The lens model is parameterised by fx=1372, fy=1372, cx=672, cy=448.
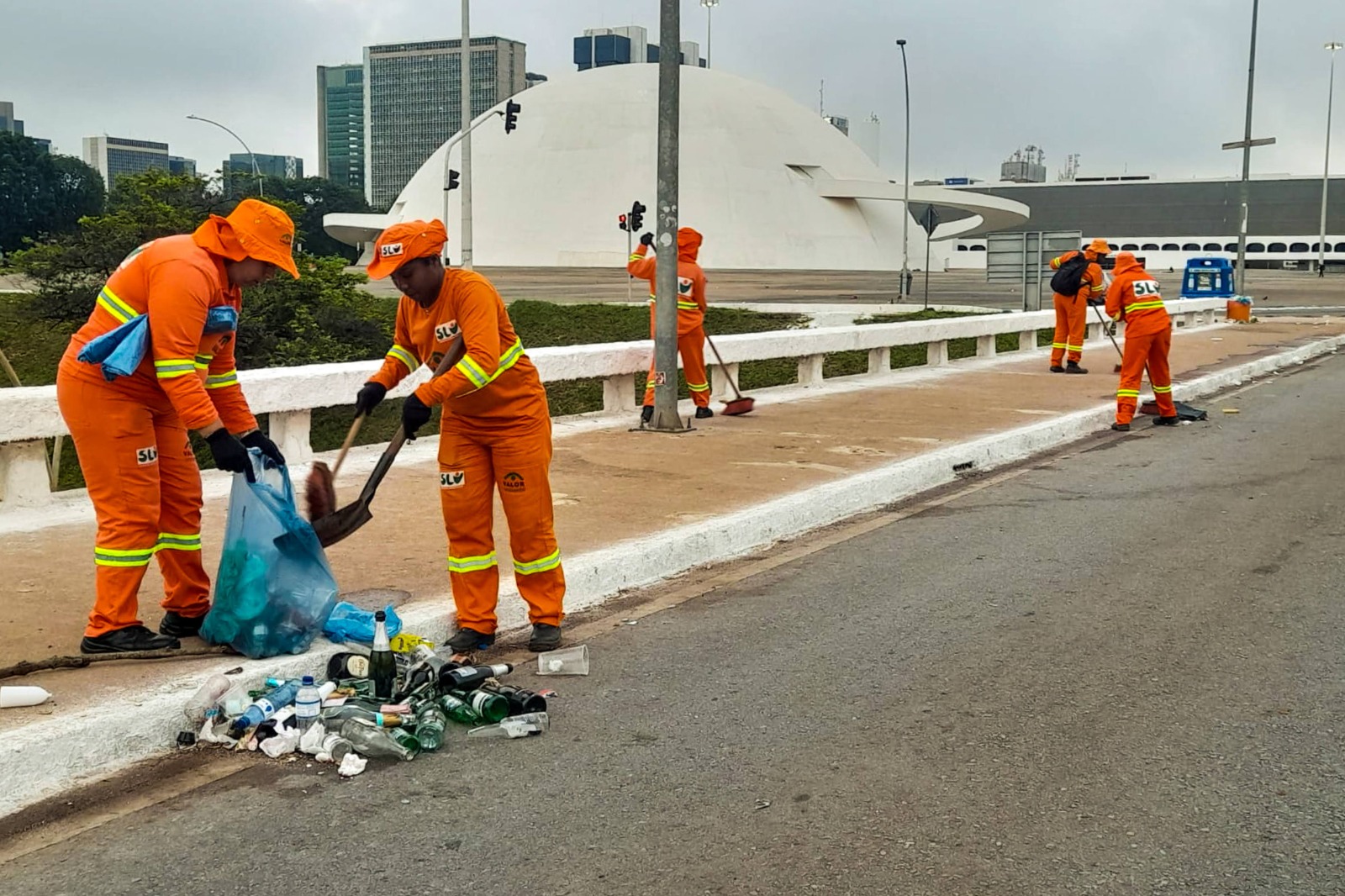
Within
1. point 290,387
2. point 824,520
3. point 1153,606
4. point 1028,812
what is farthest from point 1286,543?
point 290,387

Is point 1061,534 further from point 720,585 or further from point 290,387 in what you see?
point 290,387

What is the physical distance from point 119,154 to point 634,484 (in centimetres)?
10820

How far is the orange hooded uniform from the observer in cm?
562

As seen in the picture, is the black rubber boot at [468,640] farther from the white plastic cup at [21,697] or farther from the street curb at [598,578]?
the white plastic cup at [21,697]

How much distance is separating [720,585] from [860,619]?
95cm

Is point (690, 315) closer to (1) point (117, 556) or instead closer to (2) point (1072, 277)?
(2) point (1072, 277)

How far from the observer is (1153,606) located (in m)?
6.41

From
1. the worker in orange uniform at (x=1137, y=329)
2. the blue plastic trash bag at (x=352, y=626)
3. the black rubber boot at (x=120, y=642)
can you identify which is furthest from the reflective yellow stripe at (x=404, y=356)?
the worker in orange uniform at (x=1137, y=329)

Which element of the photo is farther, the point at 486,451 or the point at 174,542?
the point at 486,451

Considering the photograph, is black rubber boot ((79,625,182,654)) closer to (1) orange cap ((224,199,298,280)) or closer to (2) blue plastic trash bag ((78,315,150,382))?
(2) blue plastic trash bag ((78,315,150,382))

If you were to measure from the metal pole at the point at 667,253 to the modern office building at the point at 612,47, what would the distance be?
11928cm

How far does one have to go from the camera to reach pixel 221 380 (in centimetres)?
553

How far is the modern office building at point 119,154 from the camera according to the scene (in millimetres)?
99562

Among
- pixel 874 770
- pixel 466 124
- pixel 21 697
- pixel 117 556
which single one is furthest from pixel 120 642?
pixel 466 124
